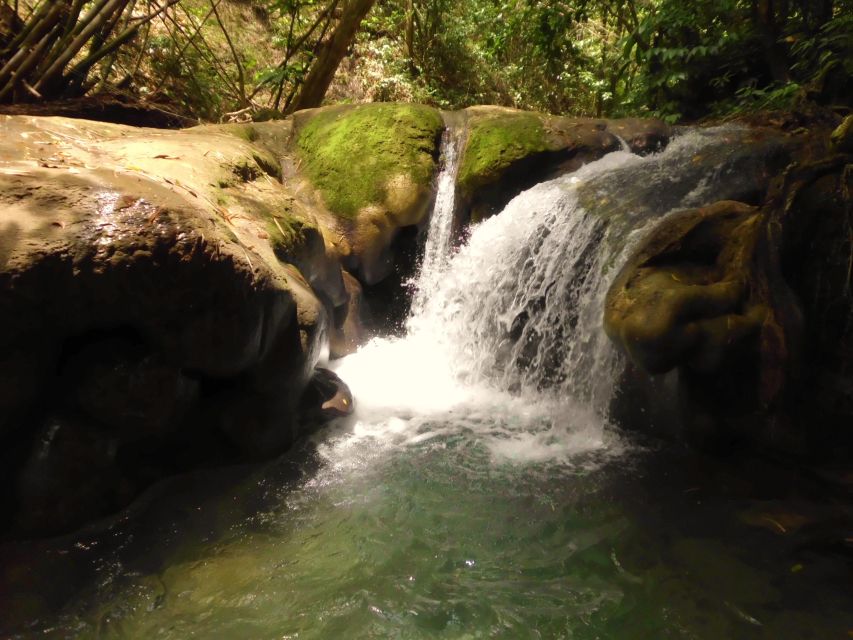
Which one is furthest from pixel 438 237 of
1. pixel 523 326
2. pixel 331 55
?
pixel 331 55

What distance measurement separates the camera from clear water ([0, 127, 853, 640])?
2.77m

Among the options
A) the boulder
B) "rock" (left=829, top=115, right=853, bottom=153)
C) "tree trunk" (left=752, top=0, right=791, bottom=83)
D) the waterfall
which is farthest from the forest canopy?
the boulder

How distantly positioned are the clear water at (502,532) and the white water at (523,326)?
0.08ft

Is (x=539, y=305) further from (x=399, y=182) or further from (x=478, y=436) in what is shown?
(x=399, y=182)

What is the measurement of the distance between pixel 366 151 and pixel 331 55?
263 centimetres

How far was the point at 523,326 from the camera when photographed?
220 inches

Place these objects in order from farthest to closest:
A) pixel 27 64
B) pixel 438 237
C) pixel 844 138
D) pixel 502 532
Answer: pixel 438 237 → pixel 27 64 → pixel 844 138 → pixel 502 532

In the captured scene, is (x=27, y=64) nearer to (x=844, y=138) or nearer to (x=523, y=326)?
(x=523, y=326)

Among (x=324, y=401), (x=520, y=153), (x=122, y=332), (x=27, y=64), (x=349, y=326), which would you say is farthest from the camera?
(x=520, y=153)

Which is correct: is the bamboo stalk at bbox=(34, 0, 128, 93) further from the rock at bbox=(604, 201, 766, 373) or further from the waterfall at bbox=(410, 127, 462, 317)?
the rock at bbox=(604, 201, 766, 373)

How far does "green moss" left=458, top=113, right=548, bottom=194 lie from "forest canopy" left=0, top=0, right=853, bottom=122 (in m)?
0.86

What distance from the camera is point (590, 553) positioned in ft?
10.6

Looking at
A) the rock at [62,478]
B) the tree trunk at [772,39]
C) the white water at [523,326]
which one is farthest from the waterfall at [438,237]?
the tree trunk at [772,39]

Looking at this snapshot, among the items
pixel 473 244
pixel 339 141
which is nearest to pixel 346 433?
pixel 473 244
